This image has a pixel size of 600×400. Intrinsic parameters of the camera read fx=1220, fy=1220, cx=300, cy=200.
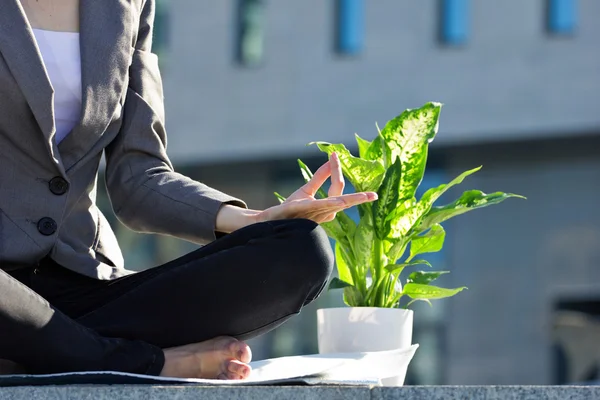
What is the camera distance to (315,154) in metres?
16.9

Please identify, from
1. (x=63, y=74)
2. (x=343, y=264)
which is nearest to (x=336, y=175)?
(x=343, y=264)

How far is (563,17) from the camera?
16.4 metres

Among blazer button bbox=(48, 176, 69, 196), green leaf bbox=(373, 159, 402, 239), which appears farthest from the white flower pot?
blazer button bbox=(48, 176, 69, 196)

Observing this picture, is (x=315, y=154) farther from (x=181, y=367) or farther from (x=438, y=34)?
(x=181, y=367)

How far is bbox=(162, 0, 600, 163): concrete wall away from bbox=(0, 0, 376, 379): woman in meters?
13.8

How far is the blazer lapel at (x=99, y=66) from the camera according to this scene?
2926 millimetres

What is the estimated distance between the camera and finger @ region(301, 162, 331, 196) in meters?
2.69

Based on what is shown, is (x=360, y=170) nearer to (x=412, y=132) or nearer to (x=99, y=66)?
(x=412, y=132)

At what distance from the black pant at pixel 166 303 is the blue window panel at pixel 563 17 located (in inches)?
562

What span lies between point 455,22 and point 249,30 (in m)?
3.13

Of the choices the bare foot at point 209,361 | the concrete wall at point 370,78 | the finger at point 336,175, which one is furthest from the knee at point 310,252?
the concrete wall at point 370,78

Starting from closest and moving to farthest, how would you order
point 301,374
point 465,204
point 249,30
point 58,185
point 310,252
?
point 301,374 → point 310,252 → point 58,185 → point 465,204 → point 249,30

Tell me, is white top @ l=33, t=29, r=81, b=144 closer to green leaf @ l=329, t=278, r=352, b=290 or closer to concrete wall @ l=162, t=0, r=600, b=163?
green leaf @ l=329, t=278, r=352, b=290

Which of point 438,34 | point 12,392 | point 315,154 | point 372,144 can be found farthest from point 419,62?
point 12,392
